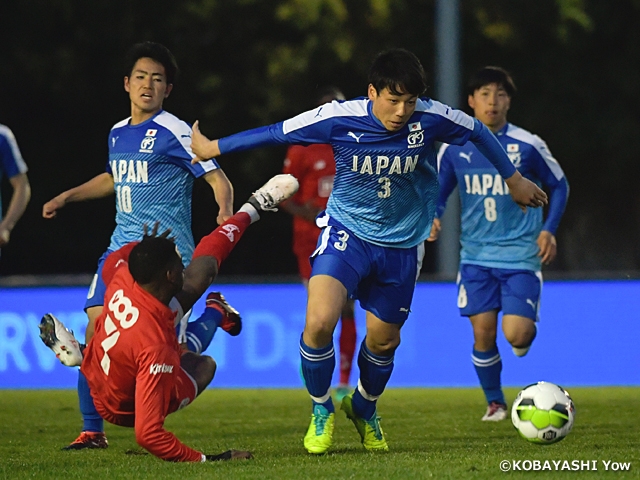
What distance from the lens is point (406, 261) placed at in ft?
24.7

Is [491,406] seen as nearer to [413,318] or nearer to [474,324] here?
[474,324]

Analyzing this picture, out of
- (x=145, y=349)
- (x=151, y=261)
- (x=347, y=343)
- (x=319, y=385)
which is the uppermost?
(x=151, y=261)

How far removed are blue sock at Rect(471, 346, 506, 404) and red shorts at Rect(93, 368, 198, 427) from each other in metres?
3.15

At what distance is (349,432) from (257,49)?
13878 mm

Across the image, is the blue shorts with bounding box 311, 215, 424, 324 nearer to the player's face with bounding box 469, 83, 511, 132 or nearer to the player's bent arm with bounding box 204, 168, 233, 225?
the player's bent arm with bounding box 204, 168, 233, 225

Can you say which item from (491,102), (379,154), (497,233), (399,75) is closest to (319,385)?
(379,154)

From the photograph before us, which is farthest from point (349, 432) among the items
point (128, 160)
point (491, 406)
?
point (128, 160)

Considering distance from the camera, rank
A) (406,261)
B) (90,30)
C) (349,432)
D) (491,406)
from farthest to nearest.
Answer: (90,30) < (491,406) < (349,432) < (406,261)

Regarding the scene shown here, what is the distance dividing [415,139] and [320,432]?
1643 millimetres

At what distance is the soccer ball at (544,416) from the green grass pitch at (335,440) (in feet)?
0.32

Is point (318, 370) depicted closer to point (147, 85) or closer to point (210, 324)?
point (210, 324)

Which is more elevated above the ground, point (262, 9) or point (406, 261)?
point (262, 9)

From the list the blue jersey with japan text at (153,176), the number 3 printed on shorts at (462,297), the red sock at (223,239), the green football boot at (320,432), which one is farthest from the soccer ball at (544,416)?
the number 3 printed on shorts at (462,297)

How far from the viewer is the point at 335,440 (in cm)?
814
